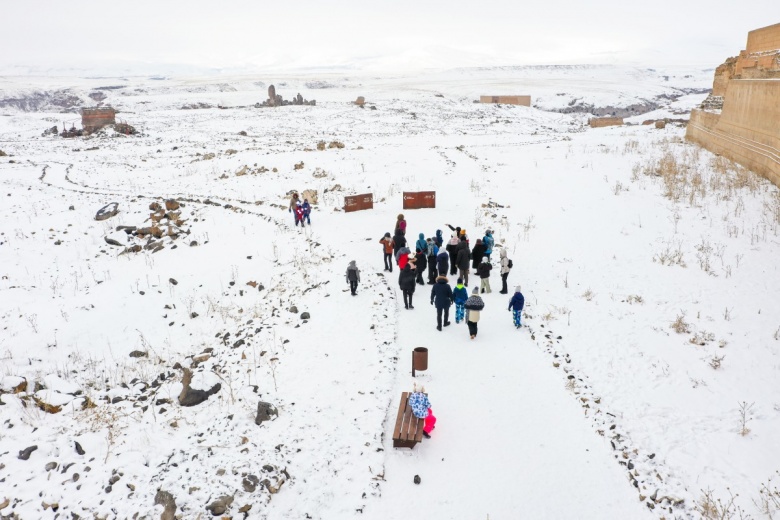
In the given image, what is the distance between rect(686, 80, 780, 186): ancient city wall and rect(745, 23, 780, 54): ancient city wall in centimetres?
420

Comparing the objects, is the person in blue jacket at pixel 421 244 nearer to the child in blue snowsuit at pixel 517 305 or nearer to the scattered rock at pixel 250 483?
the child in blue snowsuit at pixel 517 305

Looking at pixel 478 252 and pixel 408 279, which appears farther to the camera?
pixel 478 252

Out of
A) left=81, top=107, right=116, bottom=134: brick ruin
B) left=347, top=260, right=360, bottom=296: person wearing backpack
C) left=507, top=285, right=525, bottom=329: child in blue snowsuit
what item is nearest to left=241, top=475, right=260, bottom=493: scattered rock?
left=347, top=260, right=360, bottom=296: person wearing backpack

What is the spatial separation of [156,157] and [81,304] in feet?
86.5

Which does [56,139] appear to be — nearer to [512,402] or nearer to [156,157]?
[156,157]

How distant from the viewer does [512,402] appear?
848cm

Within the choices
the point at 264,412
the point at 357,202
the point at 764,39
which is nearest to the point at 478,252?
the point at 264,412

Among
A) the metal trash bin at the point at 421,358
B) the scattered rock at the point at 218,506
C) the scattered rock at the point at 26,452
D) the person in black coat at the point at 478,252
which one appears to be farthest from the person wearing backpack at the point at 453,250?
the scattered rock at the point at 26,452

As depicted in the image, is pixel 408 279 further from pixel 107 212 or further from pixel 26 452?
pixel 107 212

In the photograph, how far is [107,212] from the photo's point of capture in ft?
72.2

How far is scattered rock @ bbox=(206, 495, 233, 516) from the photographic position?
6.21 m

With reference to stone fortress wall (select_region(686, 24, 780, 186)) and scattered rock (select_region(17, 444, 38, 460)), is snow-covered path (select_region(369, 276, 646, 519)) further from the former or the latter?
stone fortress wall (select_region(686, 24, 780, 186))

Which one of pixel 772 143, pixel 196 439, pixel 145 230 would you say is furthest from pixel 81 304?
pixel 772 143

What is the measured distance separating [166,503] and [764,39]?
1590 inches
